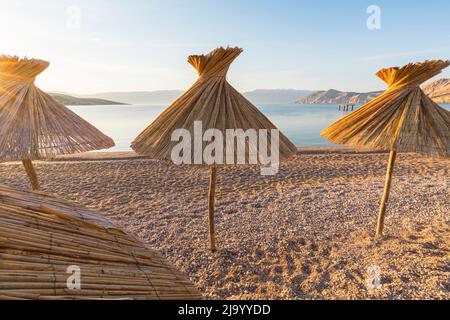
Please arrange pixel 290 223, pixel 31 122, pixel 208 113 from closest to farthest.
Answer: pixel 208 113, pixel 31 122, pixel 290 223

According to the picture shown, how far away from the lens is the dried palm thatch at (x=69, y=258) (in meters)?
0.68

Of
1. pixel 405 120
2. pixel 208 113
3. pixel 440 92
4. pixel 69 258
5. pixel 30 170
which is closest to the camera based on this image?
pixel 69 258

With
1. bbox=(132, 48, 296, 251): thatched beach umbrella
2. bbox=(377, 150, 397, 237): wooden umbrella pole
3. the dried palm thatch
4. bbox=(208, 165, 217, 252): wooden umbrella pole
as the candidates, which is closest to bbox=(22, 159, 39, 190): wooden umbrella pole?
bbox=(132, 48, 296, 251): thatched beach umbrella

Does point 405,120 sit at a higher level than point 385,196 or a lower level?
higher

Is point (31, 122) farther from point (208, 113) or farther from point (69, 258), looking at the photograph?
point (69, 258)

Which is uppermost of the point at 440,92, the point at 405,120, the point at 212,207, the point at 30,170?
the point at 440,92

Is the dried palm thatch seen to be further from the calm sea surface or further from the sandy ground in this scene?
the calm sea surface

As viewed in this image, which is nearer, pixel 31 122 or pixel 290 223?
pixel 31 122

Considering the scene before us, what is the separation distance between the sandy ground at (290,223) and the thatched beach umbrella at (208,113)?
5.63 ft

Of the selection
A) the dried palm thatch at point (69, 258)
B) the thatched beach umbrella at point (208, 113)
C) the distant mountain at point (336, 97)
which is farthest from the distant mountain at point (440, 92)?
the dried palm thatch at point (69, 258)

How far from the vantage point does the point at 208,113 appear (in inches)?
132

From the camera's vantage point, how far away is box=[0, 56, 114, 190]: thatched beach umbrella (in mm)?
3338

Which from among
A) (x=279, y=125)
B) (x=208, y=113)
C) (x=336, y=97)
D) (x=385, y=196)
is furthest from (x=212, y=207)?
(x=336, y=97)

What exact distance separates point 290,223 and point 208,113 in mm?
3136
